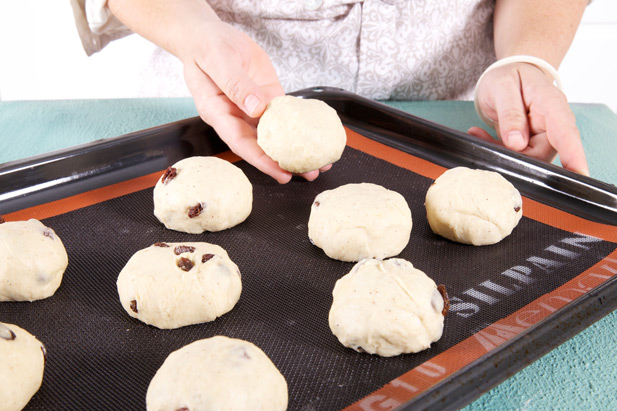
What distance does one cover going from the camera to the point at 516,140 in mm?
1677

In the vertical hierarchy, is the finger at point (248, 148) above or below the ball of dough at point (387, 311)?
above

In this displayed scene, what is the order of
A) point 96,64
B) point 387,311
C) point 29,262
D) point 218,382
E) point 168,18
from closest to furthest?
point 218,382
point 387,311
point 29,262
point 168,18
point 96,64

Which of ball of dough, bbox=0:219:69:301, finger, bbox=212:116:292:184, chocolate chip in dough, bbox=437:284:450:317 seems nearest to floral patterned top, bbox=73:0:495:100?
finger, bbox=212:116:292:184

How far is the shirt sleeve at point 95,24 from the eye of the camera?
2.11 m

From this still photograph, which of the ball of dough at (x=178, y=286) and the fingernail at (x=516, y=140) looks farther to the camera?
the fingernail at (x=516, y=140)

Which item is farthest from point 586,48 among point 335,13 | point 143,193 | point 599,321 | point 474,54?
point 143,193

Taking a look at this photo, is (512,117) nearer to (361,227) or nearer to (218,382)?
(361,227)

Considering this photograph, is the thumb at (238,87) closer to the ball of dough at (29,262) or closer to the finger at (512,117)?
the ball of dough at (29,262)

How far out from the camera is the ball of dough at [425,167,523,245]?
4.66 feet

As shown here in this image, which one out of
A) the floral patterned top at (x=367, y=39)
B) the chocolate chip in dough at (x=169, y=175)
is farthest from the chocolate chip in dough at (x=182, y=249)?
the floral patterned top at (x=367, y=39)

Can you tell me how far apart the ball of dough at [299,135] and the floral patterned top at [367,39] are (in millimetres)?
600

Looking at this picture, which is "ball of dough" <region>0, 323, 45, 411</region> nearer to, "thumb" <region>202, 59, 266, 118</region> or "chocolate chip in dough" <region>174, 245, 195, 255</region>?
"chocolate chip in dough" <region>174, 245, 195, 255</region>

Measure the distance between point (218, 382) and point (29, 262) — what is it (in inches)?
22.8

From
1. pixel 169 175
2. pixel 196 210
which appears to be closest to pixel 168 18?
pixel 169 175
